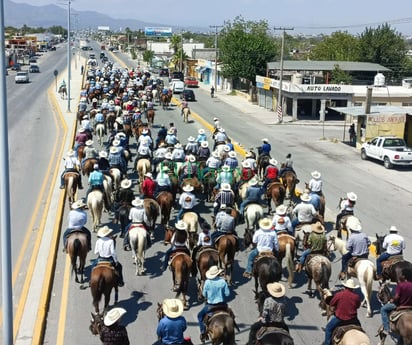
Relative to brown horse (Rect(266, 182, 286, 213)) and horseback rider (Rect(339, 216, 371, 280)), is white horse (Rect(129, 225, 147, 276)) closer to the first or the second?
horseback rider (Rect(339, 216, 371, 280))

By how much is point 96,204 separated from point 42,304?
537cm

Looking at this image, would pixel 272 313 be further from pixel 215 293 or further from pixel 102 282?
pixel 102 282

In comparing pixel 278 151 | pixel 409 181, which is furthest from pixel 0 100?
pixel 278 151

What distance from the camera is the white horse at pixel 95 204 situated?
708 inches

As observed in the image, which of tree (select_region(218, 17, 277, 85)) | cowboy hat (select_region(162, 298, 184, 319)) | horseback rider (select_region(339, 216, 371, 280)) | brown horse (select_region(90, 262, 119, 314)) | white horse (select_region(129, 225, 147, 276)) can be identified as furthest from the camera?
tree (select_region(218, 17, 277, 85))

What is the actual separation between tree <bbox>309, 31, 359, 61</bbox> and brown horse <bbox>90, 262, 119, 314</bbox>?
251ft

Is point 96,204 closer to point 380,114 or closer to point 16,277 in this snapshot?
point 16,277

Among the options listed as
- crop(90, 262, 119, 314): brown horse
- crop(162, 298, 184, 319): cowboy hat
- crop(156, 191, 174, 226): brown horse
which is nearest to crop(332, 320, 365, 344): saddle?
crop(162, 298, 184, 319): cowboy hat

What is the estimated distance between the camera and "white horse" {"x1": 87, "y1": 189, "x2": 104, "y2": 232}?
18.0 m

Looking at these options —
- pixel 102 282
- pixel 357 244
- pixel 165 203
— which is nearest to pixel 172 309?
pixel 102 282

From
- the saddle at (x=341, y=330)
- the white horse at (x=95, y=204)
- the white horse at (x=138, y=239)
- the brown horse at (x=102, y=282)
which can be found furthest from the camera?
the white horse at (x=95, y=204)

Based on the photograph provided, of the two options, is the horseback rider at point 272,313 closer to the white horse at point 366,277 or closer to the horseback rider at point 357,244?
the white horse at point 366,277

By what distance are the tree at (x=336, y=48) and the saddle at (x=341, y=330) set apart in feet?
254

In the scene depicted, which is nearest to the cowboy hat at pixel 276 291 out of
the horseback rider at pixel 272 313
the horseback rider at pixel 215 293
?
the horseback rider at pixel 272 313
